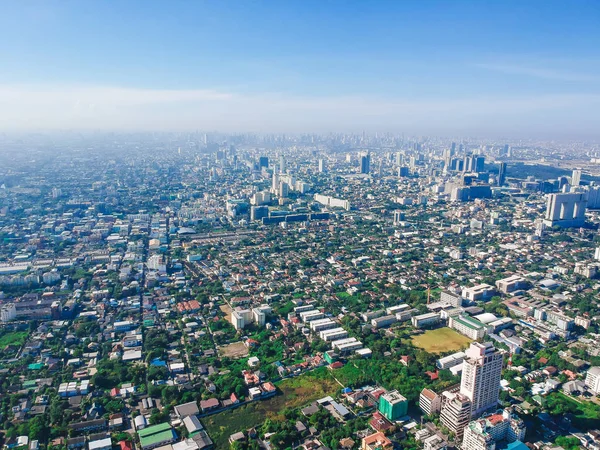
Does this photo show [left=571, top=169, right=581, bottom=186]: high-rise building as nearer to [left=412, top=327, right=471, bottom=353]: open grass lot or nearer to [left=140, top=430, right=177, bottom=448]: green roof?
[left=412, top=327, right=471, bottom=353]: open grass lot

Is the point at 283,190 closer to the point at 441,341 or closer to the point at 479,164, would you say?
the point at 479,164

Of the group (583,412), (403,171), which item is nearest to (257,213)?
(583,412)

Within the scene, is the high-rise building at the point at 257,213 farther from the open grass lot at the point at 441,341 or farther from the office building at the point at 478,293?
the open grass lot at the point at 441,341

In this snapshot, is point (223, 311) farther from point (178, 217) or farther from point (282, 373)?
point (178, 217)

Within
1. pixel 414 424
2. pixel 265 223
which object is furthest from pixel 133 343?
pixel 265 223

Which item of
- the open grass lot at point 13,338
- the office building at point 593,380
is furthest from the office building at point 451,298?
the open grass lot at point 13,338
